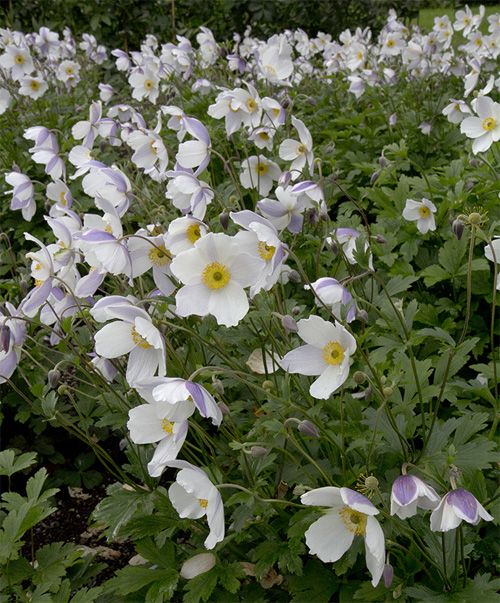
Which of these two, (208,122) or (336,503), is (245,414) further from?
(208,122)

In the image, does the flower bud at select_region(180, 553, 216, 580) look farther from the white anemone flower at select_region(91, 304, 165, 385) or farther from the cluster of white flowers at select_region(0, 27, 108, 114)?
the cluster of white flowers at select_region(0, 27, 108, 114)

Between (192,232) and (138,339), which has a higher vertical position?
(192,232)

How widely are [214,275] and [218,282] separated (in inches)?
0.8

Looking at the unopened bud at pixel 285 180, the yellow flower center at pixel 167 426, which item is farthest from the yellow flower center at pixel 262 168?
the yellow flower center at pixel 167 426

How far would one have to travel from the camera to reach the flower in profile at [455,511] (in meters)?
1.54

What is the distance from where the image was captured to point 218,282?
6.02 feet

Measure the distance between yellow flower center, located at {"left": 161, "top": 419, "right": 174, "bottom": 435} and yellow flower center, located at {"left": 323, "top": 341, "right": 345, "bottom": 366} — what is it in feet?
1.37

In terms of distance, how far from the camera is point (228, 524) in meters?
2.22

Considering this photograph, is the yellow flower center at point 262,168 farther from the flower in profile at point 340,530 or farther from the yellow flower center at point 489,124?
the flower in profile at point 340,530

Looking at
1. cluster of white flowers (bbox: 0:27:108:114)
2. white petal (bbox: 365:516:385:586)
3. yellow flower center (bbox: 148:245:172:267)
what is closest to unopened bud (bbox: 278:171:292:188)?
yellow flower center (bbox: 148:245:172:267)

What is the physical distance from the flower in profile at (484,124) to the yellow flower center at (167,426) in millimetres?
2094

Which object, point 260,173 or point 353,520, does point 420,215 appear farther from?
point 353,520

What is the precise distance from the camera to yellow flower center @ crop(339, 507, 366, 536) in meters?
1.71

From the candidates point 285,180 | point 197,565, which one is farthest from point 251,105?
point 197,565
